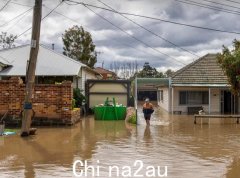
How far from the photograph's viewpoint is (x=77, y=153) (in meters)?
12.2

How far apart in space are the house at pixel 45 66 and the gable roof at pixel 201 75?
8.37 meters

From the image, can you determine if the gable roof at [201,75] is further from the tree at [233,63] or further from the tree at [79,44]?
the tree at [79,44]

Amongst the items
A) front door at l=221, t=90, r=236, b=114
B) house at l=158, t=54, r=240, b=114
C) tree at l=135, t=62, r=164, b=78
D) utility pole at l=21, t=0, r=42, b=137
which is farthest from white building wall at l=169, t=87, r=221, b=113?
tree at l=135, t=62, r=164, b=78

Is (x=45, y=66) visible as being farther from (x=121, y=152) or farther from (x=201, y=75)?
(x=121, y=152)

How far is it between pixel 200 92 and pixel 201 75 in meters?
1.54

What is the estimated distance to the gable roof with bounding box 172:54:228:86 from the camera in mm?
34406

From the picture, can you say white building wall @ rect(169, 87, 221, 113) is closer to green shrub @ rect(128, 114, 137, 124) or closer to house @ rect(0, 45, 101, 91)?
house @ rect(0, 45, 101, 91)

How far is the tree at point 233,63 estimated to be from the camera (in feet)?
82.3

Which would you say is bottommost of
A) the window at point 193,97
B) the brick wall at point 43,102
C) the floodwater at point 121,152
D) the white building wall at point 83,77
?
the floodwater at point 121,152

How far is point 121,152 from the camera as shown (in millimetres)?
12445

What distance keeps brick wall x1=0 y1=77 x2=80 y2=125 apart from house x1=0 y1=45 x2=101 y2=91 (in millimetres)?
7148

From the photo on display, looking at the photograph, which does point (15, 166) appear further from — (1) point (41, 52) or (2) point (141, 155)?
(1) point (41, 52)

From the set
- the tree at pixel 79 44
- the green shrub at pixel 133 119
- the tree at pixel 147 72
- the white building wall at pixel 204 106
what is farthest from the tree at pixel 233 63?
the tree at pixel 147 72

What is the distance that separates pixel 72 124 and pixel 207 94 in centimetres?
1796
